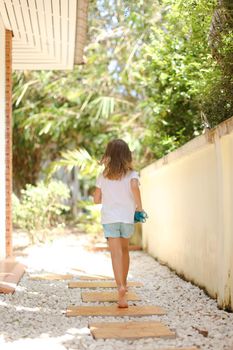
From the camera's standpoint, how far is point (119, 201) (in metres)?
4.51

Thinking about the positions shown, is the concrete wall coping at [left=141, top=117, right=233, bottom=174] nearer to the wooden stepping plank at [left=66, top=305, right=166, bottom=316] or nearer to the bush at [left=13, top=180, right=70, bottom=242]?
the wooden stepping plank at [left=66, top=305, right=166, bottom=316]

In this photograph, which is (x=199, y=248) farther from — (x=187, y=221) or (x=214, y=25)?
(x=214, y=25)

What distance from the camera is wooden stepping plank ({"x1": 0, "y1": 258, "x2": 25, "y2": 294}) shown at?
5.06m

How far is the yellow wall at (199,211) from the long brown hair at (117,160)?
71 cm

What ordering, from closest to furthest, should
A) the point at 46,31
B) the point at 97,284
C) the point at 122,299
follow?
the point at 122,299, the point at 97,284, the point at 46,31

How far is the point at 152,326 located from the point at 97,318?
50 cm

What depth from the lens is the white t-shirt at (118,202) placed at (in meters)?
4.49

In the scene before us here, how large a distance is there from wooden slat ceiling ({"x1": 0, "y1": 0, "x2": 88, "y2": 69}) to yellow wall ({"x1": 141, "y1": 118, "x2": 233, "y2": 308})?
6.99ft

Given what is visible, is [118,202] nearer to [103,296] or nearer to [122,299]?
[122,299]

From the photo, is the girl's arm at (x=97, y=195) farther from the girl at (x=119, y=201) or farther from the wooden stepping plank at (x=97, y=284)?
the wooden stepping plank at (x=97, y=284)

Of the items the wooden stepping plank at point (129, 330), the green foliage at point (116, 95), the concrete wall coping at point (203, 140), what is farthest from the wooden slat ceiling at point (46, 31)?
the wooden stepping plank at point (129, 330)

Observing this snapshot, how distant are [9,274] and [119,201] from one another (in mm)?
2050

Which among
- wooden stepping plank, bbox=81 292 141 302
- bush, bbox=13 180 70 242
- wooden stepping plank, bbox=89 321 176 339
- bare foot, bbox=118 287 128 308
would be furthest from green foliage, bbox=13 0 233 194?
wooden stepping plank, bbox=89 321 176 339

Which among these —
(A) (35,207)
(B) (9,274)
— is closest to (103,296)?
(B) (9,274)
